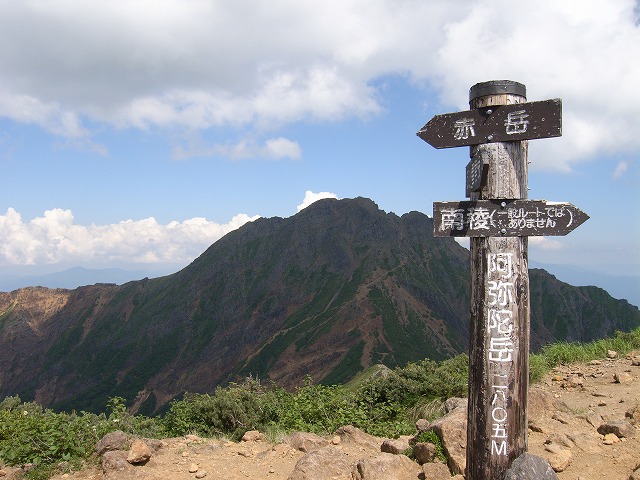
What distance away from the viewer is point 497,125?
4.59m

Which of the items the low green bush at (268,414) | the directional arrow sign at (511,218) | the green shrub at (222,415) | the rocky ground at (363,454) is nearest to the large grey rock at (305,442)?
the rocky ground at (363,454)

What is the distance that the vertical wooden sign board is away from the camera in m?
4.48

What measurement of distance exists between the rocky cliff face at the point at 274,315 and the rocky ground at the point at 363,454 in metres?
57.1

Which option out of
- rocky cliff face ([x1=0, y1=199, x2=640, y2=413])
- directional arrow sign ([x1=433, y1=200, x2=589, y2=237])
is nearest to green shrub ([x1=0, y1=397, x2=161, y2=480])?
directional arrow sign ([x1=433, y1=200, x2=589, y2=237])

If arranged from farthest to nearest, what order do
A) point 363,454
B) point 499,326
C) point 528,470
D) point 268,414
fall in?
point 268,414 < point 363,454 < point 499,326 < point 528,470

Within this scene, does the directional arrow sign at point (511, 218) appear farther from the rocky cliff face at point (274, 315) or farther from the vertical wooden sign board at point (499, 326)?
the rocky cliff face at point (274, 315)

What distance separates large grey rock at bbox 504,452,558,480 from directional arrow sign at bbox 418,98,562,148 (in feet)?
10.2

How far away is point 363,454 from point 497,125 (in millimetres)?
4899

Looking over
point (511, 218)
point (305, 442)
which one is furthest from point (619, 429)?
point (305, 442)

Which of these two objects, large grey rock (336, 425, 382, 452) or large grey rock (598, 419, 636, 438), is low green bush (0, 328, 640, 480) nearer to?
large grey rock (336, 425, 382, 452)

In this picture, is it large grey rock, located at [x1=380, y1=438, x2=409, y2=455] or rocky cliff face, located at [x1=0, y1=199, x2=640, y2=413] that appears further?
rocky cliff face, located at [x1=0, y1=199, x2=640, y2=413]

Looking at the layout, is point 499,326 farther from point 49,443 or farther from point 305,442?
point 49,443

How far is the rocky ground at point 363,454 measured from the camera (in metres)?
5.50

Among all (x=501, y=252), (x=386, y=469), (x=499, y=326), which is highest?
(x=501, y=252)
